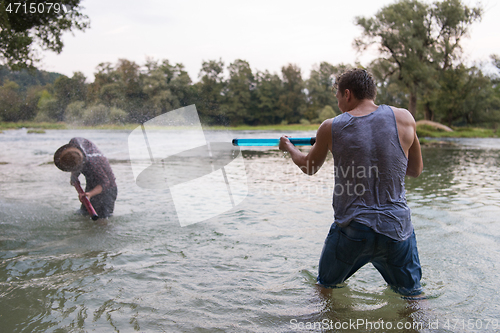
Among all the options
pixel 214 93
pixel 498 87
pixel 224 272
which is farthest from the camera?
pixel 498 87

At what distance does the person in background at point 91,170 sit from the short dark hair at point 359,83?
472 cm

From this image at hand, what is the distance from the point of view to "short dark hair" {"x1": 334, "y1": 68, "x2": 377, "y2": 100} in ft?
8.84

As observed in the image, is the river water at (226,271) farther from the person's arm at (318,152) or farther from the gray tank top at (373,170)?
the person's arm at (318,152)

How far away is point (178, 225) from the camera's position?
619 cm

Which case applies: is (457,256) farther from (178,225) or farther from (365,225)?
(178,225)

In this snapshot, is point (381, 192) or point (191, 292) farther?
point (191, 292)

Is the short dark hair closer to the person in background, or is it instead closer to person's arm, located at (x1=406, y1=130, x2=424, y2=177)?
person's arm, located at (x1=406, y1=130, x2=424, y2=177)

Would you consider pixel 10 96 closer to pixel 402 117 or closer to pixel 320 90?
pixel 402 117

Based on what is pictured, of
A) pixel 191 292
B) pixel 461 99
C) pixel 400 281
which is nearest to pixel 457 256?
pixel 400 281

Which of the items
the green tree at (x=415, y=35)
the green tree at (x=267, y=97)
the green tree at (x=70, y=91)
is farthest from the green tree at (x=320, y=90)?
A: the green tree at (x=70, y=91)

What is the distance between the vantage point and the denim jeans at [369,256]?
8.66ft

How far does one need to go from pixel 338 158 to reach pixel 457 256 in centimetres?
302

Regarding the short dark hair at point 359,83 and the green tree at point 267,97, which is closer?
the short dark hair at point 359,83

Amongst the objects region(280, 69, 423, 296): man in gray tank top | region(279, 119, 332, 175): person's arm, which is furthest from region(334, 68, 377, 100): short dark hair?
region(279, 119, 332, 175): person's arm
